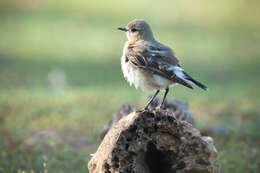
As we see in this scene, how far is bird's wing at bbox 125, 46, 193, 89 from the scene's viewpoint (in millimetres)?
5152

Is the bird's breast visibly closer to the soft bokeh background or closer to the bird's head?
the bird's head

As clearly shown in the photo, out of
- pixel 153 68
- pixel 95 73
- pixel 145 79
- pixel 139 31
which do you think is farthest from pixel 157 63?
pixel 95 73

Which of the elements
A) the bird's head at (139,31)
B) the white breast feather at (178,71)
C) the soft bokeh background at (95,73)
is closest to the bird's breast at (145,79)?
the white breast feather at (178,71)

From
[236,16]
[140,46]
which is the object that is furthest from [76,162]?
[236,16]

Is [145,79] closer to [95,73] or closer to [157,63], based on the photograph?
[157,63]

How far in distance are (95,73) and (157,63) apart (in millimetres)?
6591

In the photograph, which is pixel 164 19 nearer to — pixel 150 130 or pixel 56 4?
pixel 56 4

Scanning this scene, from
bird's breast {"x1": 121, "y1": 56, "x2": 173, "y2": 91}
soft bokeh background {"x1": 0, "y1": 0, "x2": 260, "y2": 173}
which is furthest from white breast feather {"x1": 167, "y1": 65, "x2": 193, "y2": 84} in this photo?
soft bokeh background {"x1": 0, "y1": 0, "x2": 260, "y2": 173}

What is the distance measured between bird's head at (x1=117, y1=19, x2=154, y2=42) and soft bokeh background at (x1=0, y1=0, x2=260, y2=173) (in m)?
2.12

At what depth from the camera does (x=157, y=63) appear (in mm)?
5281

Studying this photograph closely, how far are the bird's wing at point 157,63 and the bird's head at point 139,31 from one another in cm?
55

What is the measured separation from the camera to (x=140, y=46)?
5.73 metres

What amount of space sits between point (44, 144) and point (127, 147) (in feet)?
9.72

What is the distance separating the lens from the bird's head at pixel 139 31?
20.2 feet
